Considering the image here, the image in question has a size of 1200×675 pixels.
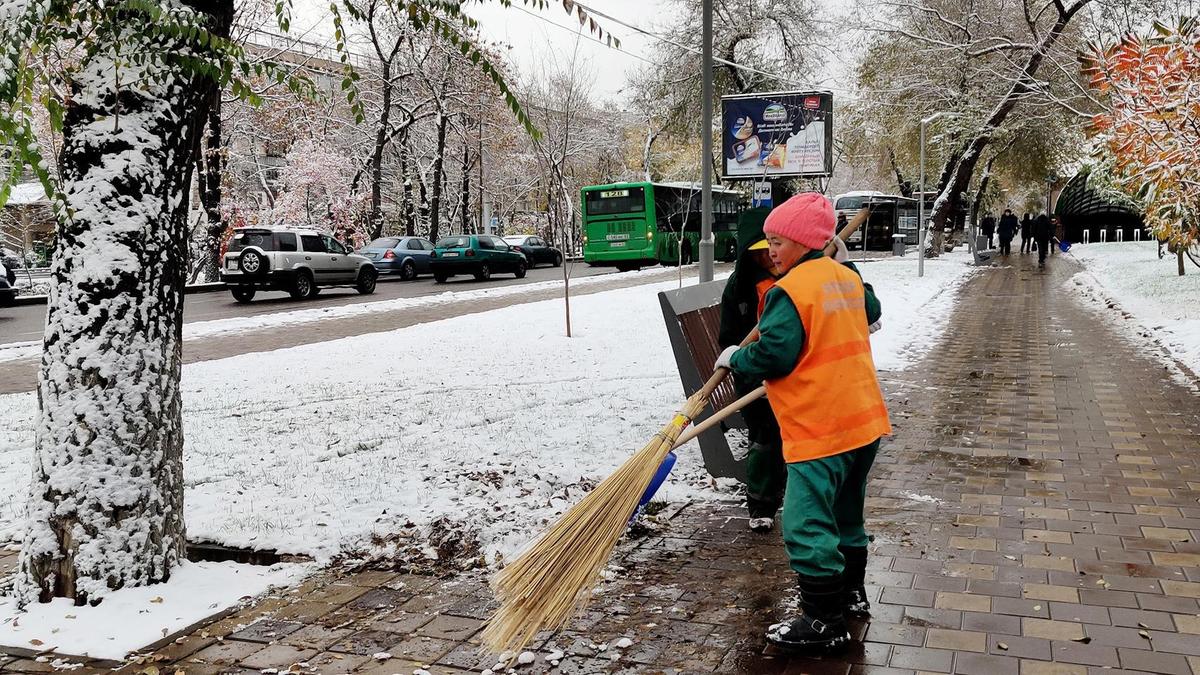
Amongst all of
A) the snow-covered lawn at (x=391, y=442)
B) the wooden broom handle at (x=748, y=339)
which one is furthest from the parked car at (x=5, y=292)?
the wooden broom handle at (x=748, y=339)

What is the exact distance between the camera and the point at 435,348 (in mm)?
11750

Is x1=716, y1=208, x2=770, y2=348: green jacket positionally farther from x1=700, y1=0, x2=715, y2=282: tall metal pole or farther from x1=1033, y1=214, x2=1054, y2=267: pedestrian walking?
x1=1033, y1=214, x2=1054, y2=267: pedestrian walking

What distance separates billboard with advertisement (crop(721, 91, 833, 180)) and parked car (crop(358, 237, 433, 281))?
15.3 m

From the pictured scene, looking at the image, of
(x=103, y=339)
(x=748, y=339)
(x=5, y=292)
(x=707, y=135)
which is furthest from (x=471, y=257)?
(x=748, y=339)

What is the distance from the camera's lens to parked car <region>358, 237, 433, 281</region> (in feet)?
97.8

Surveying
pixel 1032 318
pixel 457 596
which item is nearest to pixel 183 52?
pixel 457 596

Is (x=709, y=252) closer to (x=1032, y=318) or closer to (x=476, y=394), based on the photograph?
(x=476, y=394)

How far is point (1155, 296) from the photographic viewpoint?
1686cm

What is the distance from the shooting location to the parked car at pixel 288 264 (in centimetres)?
2039

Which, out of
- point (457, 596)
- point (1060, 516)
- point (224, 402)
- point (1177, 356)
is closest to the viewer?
point (457, 596)

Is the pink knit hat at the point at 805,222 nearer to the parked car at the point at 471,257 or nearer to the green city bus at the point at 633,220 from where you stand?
the parked car at the point at 471,257

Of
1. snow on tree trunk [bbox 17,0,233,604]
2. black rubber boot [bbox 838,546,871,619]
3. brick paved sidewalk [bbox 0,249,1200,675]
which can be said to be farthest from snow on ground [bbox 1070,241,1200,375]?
snow on tree trunk [bbox 17,0,233,604]

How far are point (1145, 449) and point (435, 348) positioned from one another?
7.89 metres

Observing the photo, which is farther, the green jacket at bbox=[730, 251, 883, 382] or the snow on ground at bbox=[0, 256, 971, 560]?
the snow on ground at bbox=[0, 256, 971, 560]
